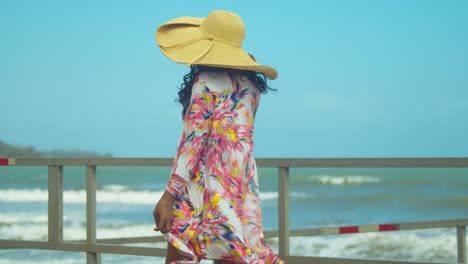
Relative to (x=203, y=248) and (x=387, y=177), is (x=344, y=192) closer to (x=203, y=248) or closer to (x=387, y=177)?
(x=387, y=177)

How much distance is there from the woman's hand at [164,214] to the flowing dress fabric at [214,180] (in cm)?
2

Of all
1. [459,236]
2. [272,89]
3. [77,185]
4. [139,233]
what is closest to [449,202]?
[139,233]

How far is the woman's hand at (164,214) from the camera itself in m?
3.02

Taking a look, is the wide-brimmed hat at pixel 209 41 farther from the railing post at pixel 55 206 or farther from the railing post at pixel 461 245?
the railing post at pixel 461 245

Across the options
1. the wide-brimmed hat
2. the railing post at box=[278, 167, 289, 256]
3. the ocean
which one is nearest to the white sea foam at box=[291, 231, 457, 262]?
the ocean

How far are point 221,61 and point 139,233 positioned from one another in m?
19.8

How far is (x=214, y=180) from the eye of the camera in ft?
10.2

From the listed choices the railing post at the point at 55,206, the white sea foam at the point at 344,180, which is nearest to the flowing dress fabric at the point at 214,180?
the railing post at the point at 55,206

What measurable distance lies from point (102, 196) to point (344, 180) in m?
8.32

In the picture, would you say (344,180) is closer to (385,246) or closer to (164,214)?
(385,246)

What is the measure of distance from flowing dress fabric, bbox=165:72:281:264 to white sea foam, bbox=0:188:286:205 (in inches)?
936

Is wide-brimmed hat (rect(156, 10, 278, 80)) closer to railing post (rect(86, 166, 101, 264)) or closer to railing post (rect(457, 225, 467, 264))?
railing post (rect(86, 166, 101, 264))

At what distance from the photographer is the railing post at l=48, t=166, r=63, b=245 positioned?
6.09 meters

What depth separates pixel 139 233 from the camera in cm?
2264
